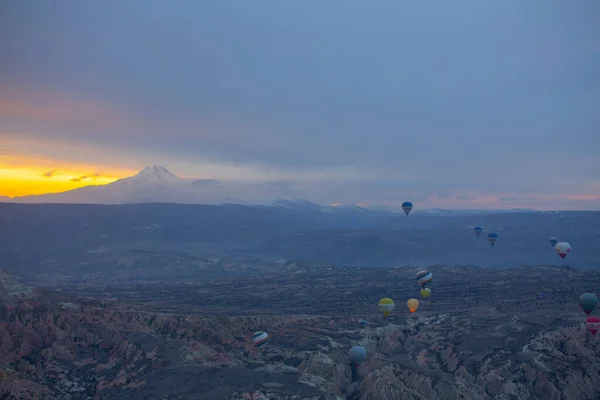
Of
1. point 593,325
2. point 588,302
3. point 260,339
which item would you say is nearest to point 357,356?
point 260,339

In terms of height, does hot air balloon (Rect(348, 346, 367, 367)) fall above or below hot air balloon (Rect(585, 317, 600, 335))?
below

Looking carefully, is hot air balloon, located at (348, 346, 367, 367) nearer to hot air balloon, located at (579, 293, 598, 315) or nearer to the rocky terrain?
the rocky terrain

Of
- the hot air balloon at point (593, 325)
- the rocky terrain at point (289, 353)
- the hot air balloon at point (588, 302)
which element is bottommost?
the rocky terrain at point (289, 353)

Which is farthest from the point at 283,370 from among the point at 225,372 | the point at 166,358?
the point at 166,358

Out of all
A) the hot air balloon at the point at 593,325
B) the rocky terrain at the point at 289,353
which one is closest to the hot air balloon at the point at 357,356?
the rocky terrain at the point at 289,353

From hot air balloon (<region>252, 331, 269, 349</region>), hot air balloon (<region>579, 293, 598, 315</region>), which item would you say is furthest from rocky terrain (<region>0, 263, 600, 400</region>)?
hot air balloon (<region>579, 293, 598, 315</region>)

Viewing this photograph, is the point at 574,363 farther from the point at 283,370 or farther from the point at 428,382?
the point at 283,370

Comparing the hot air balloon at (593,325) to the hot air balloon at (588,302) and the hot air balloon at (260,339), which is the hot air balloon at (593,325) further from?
the hot air balloon at (260,339)

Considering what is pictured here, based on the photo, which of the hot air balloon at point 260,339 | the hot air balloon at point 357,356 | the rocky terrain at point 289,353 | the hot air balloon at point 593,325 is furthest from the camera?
the hot air balloon at point 260,339

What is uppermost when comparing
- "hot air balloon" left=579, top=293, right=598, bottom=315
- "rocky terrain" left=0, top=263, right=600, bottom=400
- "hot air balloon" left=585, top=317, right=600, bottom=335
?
"hot air balloon" left=579, top=293, right=598, bottom=315
